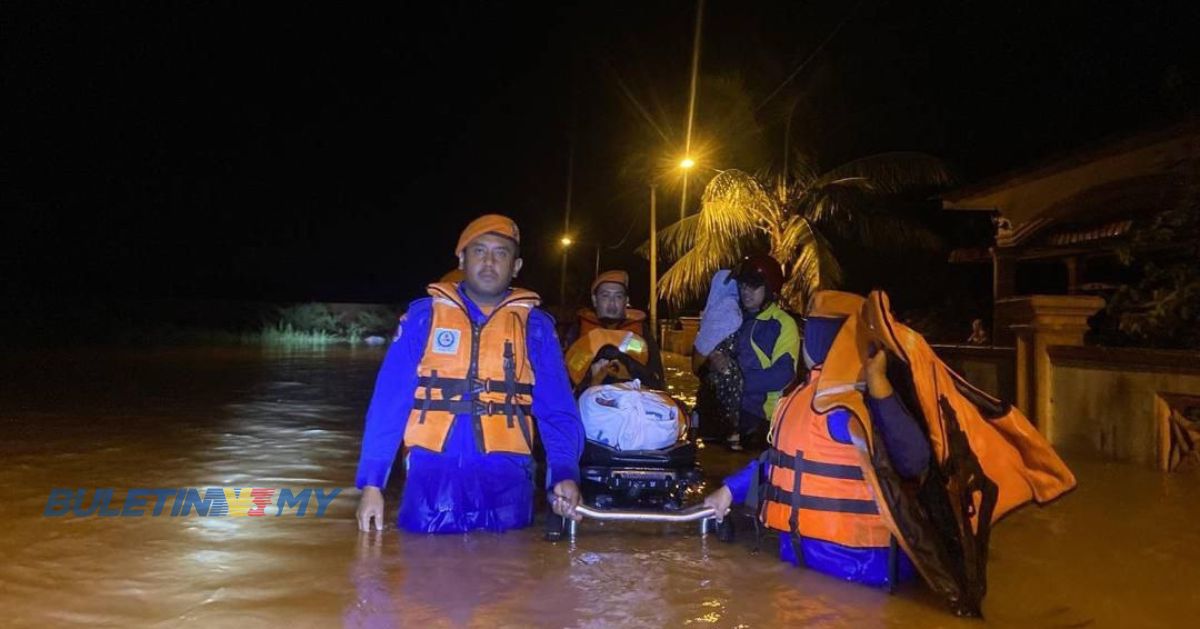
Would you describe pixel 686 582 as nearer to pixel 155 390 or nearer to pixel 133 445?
pixel 133 445

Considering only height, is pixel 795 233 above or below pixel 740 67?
below

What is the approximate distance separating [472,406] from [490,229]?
1042 mm

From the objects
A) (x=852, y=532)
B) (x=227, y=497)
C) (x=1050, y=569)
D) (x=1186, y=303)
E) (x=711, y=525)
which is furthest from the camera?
(x=1186, y=303)

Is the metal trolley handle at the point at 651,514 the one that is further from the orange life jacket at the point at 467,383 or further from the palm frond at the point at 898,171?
the palm frond at the point at 898,171

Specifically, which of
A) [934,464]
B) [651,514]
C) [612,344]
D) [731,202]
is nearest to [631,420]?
[651,514]

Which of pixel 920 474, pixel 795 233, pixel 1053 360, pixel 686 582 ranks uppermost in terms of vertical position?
pixel 795 233

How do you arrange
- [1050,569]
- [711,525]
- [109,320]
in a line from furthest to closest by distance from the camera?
[109,320] → [711,525] → [1050,569]

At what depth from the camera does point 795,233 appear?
19656mm

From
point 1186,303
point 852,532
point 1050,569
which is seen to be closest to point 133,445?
point 852,532

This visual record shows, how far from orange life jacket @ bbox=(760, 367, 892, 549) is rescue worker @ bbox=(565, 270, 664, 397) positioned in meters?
2.12

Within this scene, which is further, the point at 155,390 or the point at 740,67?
the point at 740,67

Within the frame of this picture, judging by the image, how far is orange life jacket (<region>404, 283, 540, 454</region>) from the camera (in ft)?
16.9

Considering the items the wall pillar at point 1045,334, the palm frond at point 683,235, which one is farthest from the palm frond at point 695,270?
the wall pillar at point 1045,334

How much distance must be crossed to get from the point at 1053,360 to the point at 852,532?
579 cm
